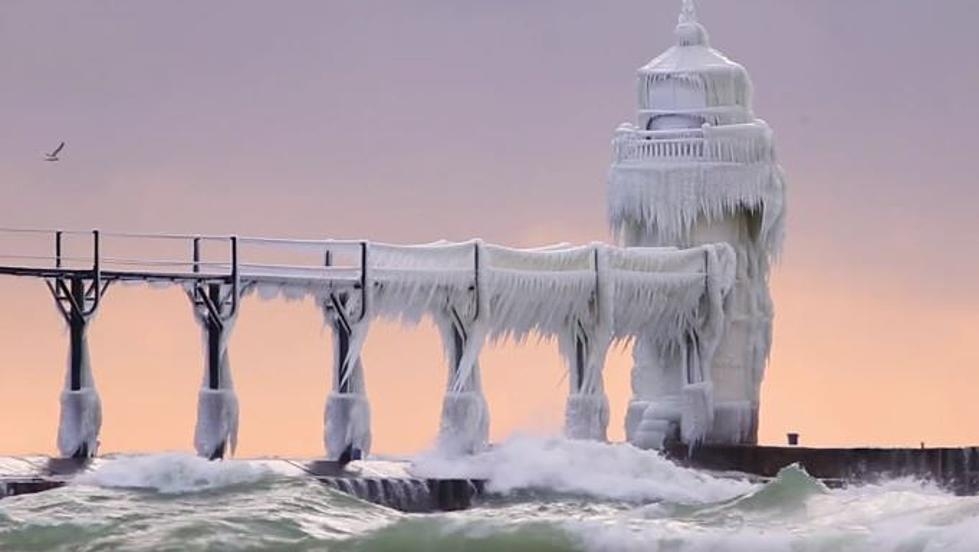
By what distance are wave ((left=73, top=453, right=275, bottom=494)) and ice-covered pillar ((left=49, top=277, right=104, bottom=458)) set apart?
4.68 meters

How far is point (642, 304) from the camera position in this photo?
90.6m

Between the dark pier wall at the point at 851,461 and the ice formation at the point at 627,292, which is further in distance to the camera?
the dark pier wall at the point at 851,461

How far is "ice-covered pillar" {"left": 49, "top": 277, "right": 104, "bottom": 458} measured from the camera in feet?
253

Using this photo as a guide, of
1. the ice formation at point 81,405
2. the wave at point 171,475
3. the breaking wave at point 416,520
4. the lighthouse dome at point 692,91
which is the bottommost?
the breaking wave at point 416,520

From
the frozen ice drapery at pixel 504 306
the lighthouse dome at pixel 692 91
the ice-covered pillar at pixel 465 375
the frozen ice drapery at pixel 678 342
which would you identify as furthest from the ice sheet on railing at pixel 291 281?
the lighthouse dome at pixel 692 91

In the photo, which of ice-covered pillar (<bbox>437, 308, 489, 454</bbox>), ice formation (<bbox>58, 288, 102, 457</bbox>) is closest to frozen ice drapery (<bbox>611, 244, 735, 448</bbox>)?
ice-covered pillar (<bbox>437, 308, 489, 454</bbox>)

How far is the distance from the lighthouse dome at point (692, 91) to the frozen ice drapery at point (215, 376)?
61.3ft

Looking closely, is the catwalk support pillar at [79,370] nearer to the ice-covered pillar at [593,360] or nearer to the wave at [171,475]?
the wave at [171,475]

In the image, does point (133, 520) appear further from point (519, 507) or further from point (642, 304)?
point (642, 304)

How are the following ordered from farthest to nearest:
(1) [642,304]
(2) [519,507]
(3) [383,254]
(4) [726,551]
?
(1) [642,304] → (3) [383,254] → (2) [519,507] → (4) [726,551]

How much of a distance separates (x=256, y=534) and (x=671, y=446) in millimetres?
30656

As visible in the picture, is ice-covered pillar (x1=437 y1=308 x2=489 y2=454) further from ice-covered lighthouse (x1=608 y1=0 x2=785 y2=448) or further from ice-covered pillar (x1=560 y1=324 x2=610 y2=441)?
ice-covered lighthouse (x1=608 y1=0 x2=785 y2=448)

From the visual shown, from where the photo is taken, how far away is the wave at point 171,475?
70.0 meters

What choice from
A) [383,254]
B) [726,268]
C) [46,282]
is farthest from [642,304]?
[46,282]
